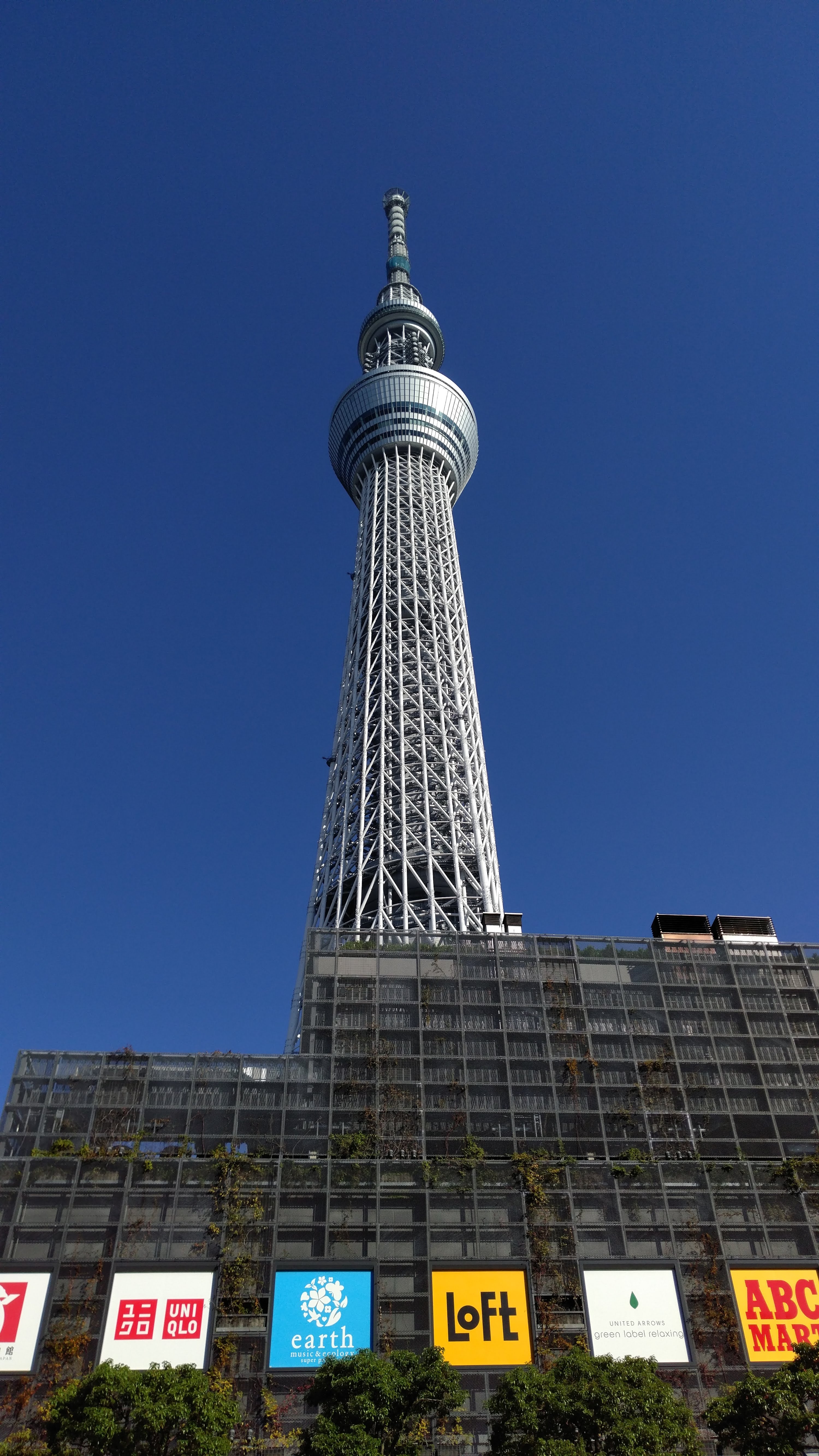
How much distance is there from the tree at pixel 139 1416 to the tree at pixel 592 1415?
714 centimetres

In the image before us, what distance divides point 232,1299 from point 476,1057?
13.2 meters

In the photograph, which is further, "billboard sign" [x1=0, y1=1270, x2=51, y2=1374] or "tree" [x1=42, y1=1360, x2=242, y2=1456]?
"billboard sign" [x1=0, y1=1270, x2=51, y2=1374]

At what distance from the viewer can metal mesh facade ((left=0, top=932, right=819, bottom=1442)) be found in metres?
35.7

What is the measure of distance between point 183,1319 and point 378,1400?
11.5m

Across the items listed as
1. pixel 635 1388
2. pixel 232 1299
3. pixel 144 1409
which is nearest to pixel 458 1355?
pixel 232 1299

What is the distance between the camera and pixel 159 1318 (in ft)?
111

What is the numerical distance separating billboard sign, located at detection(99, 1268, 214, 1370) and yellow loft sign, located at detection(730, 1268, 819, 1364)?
62.3 ft

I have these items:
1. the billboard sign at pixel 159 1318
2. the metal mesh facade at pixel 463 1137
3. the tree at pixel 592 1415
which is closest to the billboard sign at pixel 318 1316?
the metal mesh facade at pixel 463 1137

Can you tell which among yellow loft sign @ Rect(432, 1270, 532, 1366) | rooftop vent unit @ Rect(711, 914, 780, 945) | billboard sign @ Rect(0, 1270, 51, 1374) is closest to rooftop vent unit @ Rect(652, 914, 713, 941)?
rooftop vent unit @ Rect(711, 914, 780, 945)

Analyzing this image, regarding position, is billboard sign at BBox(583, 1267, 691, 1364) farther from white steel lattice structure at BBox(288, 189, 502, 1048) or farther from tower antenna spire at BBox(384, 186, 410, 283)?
tower antenna spire at BBox(384, 186, 410, 283)

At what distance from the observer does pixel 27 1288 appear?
34.0 meters

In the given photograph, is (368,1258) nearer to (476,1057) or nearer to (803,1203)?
(476,1057)

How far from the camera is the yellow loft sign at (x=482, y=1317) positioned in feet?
112

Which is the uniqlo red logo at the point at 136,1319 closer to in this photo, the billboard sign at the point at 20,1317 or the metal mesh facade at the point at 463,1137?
the metal mesh facade at the point at 463,1137
